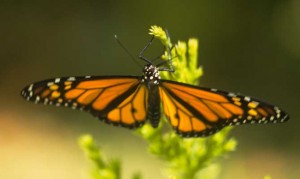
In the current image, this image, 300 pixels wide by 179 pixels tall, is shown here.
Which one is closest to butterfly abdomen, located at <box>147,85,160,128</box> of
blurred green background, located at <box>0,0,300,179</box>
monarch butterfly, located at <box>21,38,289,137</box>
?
monarch butterfly, located at <box>21,38,289,137</box>

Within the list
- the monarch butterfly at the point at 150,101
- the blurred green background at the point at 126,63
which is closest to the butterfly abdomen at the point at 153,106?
the monarch butterfly at the point at 150,101

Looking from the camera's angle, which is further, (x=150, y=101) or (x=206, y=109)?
(x=150, y=101)

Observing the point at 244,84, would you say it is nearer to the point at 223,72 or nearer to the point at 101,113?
the point at 223,72

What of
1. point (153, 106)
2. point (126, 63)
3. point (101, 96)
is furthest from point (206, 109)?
point (126, 63)

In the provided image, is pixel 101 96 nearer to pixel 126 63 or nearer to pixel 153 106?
pixel 153 106

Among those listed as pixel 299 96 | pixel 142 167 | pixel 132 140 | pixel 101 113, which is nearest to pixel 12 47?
pixel 132 140

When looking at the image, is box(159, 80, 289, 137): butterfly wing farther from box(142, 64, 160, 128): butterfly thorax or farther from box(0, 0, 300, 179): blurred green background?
box(0, 0, 300, 179): blurred green background

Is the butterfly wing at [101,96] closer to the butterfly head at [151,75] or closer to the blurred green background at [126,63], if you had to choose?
the butterfly head at [151,75]

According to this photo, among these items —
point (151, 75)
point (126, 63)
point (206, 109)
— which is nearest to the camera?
point (206, 109)

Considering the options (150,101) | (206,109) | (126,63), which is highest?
(126,63)
